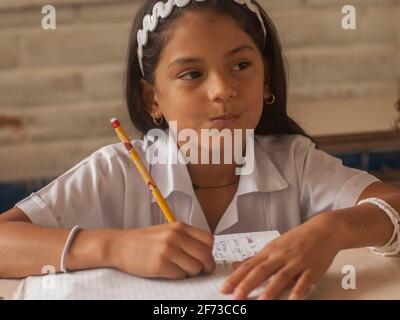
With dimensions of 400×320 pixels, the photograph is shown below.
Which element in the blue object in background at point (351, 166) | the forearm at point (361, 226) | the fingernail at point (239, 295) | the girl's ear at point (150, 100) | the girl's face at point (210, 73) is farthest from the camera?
the blue object in background at point (351, 166)

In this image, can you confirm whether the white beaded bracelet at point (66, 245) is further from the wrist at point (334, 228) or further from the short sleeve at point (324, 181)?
the short sleeve at point (324, 181)

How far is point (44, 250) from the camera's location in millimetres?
649

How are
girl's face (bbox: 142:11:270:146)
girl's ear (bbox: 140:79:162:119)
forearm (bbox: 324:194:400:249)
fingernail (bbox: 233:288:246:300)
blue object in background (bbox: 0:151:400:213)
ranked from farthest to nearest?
blue object in background (bbox: 0:151:400:213) → girl's ear (bbox: 140:79:162:119) → girl's face (bbox: 142:11:270:146) → forearm (bbox: 324:194:400:249) → fingernail (bbox: 233:288:246:300)

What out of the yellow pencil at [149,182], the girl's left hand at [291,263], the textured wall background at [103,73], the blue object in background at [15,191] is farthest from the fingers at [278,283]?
the blue object in background at [15,191]

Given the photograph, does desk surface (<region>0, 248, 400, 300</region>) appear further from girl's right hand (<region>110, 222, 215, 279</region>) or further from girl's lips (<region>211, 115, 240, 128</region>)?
girl's lips (<region>211, 115, 240, 128</region>)

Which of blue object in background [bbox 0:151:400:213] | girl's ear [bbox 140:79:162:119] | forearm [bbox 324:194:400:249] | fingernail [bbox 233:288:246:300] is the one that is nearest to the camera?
fingernail [bbox 233:288:246:300]

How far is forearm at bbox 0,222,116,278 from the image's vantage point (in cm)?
63

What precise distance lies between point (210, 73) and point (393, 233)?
28 cm

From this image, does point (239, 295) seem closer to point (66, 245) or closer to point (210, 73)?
point (66, 245)

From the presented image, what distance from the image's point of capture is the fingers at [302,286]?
1.79ft

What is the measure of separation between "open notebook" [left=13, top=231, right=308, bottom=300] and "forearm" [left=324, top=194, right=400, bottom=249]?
9 centimetres

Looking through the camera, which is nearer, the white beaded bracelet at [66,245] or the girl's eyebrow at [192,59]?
the white beaded bracelet at [66,245]

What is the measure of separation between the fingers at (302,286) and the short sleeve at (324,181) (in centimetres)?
26

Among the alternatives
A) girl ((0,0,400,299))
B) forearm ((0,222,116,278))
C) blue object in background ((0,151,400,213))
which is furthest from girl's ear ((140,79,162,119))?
blue object in background ((0,151,400,213))
